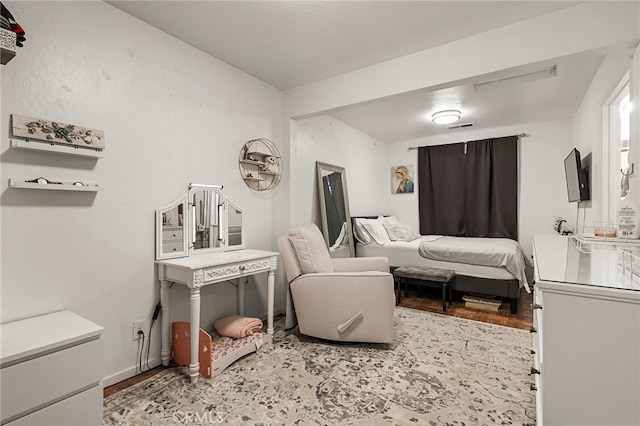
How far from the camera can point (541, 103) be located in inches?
145

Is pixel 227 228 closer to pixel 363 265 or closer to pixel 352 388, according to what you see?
pixel 363 265

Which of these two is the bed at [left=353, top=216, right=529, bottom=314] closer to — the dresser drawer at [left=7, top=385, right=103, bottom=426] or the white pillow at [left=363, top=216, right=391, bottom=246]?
the white pillow at [left=363, top=216, right=391, bottom=246]

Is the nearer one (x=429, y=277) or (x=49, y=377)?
(x=49, y=377)

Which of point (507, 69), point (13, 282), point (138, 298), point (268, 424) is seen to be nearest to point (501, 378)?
point (268, 424)

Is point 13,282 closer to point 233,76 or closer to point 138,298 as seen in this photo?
point 138,298

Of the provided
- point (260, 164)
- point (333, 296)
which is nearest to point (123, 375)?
point (333, 296)

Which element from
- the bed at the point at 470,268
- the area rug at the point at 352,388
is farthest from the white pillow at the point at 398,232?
the area rug at the point at 352,388

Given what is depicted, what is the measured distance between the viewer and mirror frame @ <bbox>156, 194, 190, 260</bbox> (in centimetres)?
214

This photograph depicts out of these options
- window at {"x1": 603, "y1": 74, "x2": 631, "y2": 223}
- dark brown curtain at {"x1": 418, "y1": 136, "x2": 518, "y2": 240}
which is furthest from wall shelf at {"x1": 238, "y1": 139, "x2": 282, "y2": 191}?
dark brown curtain at {"x1": 418, "y1": 136, "x2": 518, "y2": 240}

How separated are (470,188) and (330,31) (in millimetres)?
3778

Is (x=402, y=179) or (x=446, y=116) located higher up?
(x=446, y=116)

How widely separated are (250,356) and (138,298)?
905 millimetres

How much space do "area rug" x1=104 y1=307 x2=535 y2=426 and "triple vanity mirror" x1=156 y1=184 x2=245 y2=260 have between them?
0.88 m

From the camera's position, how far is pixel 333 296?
2406mm
